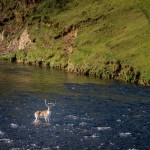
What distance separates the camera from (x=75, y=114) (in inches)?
2105

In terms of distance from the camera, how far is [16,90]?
233 feet

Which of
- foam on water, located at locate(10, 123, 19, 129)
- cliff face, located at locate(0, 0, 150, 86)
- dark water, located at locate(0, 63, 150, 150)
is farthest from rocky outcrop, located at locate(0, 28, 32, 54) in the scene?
foam on water, located at locate(10, 123, 19, 129)

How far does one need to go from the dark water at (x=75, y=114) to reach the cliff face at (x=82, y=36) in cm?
1064

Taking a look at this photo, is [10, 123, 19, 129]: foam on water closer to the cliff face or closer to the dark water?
the dark water

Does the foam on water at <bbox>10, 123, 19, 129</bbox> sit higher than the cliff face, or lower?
lower

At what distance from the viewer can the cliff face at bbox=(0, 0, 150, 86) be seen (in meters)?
94.2

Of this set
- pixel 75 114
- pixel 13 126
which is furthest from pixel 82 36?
pixel 13 126

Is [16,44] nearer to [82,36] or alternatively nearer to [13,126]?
[82,36]

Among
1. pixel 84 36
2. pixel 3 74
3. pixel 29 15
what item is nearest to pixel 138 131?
pixel 3 74

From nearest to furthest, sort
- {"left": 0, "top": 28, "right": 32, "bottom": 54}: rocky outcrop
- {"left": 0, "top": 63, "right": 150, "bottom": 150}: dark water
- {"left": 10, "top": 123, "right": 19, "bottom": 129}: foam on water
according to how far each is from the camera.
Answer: {"left": 0, "top": 63, "right": 150, "bottom": 150}: dark water → {"left": 10, "top": 123, "right": 19, "bottom": 129}: foam on water → {"left": 0, "top": 28, "right": 32, "bottom": 54}: rocky outcrop

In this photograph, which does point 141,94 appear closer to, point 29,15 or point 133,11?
point 133,11

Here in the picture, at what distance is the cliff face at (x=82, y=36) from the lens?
309 feet

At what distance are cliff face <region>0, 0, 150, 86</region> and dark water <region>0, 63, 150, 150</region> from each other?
10.6 metres

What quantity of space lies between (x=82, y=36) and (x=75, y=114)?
67.0m
